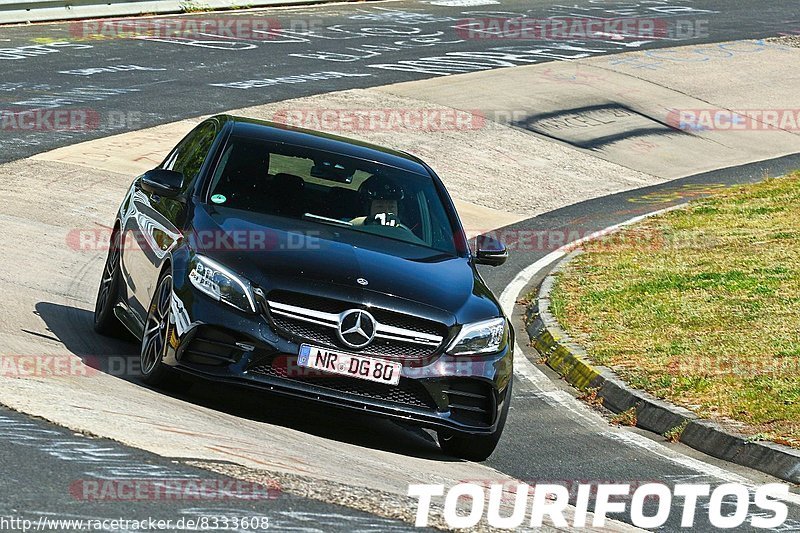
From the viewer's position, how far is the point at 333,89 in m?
23.7

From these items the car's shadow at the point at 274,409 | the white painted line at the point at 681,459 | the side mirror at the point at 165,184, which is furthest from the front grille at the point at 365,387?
the white painted line at the point at 681,459

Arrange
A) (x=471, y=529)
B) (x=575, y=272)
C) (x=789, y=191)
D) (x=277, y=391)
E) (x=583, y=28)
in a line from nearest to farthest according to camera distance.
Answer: (x=471, y=529), (x=277, y=391), (x=575, y=272), (x=789, y=191), (x=583, y=28)

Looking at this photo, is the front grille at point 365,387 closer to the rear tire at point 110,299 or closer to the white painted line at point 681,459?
the white painted line at point 681,459

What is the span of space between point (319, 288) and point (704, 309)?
5732 mm

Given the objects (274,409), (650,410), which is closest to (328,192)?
(274,409)

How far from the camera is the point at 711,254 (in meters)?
15.3

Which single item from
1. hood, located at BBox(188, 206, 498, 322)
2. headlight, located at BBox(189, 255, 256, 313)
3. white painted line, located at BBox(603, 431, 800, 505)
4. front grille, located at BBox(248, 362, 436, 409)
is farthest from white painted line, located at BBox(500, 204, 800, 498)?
headlight, located at BBox(189, 255, 256, 313)

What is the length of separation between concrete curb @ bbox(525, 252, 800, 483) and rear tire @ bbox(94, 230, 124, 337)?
3559mm

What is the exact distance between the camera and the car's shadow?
8.01m

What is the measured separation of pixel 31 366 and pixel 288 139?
2.34 metres

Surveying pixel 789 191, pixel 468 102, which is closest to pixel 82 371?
pixel 789 191

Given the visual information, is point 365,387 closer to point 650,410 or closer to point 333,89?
point 650,410

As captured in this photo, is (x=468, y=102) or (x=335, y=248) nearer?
(x=335, y=248)

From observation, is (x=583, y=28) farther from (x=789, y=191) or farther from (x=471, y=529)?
(x=471, y=529)
